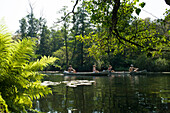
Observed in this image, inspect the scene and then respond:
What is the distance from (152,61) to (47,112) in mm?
30104

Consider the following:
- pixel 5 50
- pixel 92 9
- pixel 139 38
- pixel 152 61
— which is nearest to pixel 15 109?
pixel 5 50

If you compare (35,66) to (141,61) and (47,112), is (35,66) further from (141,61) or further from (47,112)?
(141,61)

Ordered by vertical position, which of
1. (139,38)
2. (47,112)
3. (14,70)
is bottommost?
(47,112)

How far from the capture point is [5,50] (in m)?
1.28

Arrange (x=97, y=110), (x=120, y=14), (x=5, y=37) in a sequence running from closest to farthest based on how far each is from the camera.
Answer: (x=5, y=37) → (x=120, y=14) → (x=97, y=110)

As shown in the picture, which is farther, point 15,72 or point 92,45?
point 92,45

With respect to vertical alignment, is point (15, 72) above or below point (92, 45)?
below

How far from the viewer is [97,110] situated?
5941 millimetres

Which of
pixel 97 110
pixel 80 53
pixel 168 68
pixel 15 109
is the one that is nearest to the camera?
pixel 15 109

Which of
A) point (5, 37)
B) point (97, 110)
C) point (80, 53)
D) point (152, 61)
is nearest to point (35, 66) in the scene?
point (5, 37)

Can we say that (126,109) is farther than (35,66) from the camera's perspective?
Yes

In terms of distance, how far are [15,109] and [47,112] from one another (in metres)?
4.94

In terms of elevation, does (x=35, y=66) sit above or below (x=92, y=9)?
below

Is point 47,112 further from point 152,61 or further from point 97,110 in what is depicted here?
point 152,61
